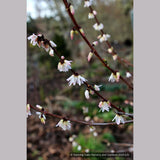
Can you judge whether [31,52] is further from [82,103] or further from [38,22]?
[82,103]

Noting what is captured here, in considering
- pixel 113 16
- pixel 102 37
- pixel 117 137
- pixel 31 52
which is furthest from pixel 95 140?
pixel 113 16

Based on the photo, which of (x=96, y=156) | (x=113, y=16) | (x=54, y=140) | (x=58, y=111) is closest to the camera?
(x=96, y=156)

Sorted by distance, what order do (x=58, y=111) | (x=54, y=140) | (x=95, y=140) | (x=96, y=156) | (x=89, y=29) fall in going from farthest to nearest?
(x=89, y=29), (x=58, y=111), (x=54, y=140), (x=95, y=140), (x=96, y=156)

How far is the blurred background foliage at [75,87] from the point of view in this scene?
1.51 m

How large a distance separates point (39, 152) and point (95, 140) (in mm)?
572

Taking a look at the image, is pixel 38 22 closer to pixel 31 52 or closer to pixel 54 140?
pixel 31 52

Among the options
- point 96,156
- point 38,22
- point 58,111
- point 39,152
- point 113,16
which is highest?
point 113,16

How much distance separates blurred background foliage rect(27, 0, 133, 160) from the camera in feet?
4.95

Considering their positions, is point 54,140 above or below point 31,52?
below

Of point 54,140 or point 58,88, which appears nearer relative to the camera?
point 54,140

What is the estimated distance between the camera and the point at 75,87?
2.72m

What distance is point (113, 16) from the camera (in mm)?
2908

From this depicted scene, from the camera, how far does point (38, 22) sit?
2096 millimetres

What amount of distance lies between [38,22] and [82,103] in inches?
49.4
